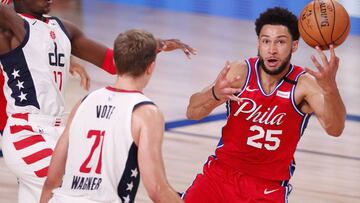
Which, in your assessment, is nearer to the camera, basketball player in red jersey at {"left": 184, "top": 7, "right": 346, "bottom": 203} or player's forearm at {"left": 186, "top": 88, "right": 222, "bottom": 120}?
player's forearm at {"left": 186, "top": 88, "right": 222, "bottom": 120}

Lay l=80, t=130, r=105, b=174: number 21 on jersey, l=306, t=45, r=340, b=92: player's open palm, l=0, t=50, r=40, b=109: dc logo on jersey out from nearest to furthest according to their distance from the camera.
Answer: l=80, t=130, r=105, b=174: number 21 on jersey < l=306, t=45, r=340, b=92: player's open palm < l=0, t=50, r=40, b=109: dc logo on jersey

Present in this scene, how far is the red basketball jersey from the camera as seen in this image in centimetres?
588

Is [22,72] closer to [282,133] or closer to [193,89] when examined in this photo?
[282,133]

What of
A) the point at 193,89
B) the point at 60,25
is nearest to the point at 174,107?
the point at 193,89

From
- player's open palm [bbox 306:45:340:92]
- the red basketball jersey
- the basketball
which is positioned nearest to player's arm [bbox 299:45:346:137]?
player's open palm [bbox 306:45:340:92]

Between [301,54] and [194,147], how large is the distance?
17.3 feet

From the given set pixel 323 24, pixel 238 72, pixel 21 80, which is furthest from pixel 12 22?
pixel 323 24

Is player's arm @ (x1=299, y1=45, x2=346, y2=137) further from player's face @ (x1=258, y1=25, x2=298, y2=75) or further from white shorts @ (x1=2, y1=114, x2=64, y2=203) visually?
white shorts @ (x1=2, y1=114, x2=64, y2=203)

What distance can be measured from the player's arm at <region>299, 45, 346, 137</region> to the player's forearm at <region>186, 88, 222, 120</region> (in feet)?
2.00

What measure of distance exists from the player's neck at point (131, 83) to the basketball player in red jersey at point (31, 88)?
1209mm

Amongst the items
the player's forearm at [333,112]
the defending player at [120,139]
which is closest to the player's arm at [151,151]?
the defending player at [120,139]

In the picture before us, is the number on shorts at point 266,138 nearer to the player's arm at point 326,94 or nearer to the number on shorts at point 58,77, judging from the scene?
the player's arm at point 326,94

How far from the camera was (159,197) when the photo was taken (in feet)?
14.8

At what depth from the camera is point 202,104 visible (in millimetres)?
5809
